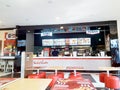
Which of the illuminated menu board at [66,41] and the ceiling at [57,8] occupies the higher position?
the ceiling at [57,8]

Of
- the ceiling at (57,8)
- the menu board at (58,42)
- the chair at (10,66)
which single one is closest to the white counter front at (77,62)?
the chair at (10,66)

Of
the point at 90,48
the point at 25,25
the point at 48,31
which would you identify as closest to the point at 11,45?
the point at 25,25

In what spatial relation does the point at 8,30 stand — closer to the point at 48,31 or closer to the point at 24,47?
the point at 24,47

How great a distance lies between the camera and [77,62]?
8586mm

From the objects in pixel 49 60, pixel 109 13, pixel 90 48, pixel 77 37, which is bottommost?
pixel 49 60

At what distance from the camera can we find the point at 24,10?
6086 millimetres

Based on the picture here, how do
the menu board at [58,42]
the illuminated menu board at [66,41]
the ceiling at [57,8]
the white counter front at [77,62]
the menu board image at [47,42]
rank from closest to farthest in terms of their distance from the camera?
the ceiling at [57,8], the white counter front at [77,62], the illuminated menu board at [66,41], the menu board at [58,42], the menu board image at [47,42]

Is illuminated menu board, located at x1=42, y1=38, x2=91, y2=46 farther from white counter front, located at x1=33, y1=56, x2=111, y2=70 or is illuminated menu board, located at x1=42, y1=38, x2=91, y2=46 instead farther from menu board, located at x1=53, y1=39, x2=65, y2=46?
white counter front, located at x1=33, y1=56, x2=111, y2=70

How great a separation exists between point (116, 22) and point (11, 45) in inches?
283

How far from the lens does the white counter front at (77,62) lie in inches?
324

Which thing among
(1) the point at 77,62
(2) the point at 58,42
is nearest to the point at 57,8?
(1) the point at 77,62

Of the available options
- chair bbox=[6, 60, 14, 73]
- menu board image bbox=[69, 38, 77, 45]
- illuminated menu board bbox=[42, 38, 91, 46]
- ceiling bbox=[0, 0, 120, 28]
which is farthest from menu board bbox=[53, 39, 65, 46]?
ceiling bbox=[0, 0, 120, 28]

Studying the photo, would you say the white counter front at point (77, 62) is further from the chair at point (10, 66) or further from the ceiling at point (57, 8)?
the ceiling at point (57, 8)

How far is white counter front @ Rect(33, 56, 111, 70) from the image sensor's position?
27.0 ft
